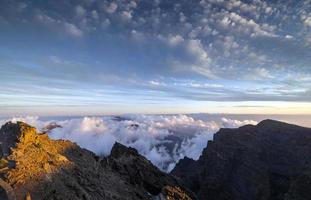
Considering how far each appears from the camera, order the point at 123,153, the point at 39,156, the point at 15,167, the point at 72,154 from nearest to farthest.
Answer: the point at 15,167 < the point at 39,156 < the point at 72,154 < the point at 123,153

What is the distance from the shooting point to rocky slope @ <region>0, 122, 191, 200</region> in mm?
44812

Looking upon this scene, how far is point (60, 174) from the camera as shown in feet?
167

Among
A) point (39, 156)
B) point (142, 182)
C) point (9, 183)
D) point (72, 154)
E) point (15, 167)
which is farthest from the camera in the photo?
point (142, 182)

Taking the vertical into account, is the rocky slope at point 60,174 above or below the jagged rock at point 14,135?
below

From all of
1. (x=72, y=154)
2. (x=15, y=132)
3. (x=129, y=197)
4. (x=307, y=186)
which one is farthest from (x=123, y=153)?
(x=307, y=186)

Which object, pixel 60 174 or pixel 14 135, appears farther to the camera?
pixel 14 135

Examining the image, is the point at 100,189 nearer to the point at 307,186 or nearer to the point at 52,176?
the point at 52,176

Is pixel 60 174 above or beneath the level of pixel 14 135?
beneath

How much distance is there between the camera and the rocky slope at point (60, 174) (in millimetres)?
44812

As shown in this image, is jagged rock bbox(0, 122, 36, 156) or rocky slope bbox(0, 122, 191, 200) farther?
jagged rock bbox(0, 122, 36, 156)

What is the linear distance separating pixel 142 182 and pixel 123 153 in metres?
15.2

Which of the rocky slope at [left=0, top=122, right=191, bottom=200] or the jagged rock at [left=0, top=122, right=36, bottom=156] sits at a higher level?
the jagged rock at [left=0, top=122, right=36, bottom=156]

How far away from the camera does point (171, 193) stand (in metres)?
59.9

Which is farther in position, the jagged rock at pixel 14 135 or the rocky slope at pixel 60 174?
the jagged rock at pixel 14 135
